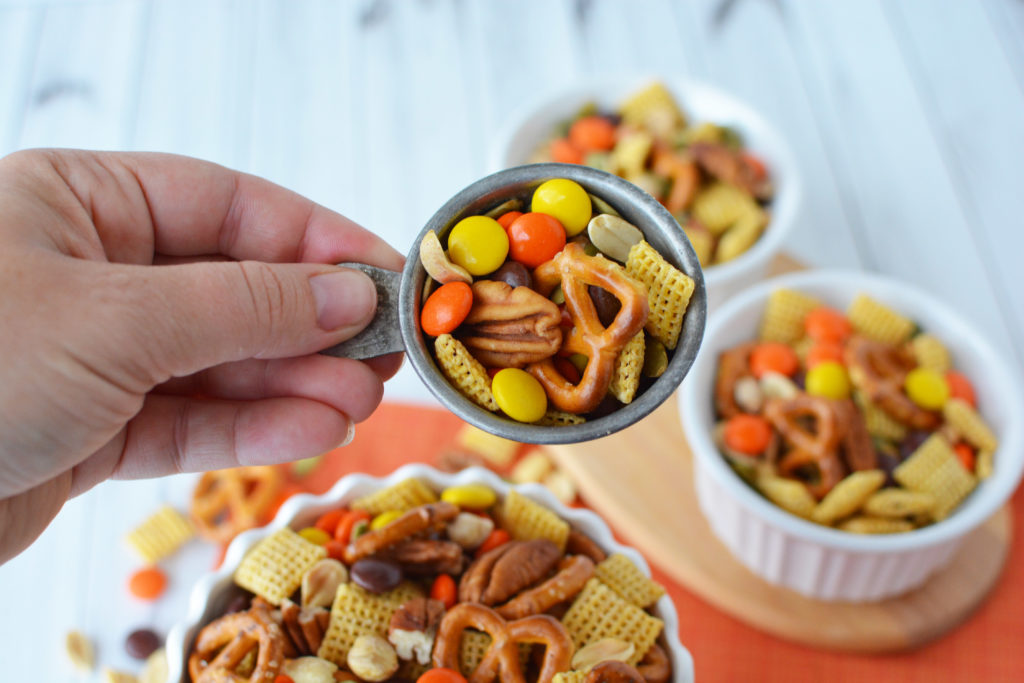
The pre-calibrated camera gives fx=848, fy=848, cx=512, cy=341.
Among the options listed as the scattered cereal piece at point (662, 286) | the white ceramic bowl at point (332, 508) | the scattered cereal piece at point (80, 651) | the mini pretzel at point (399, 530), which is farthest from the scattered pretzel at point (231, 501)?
the scattered cereal piece at point (662, 286)

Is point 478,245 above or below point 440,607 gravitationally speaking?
above

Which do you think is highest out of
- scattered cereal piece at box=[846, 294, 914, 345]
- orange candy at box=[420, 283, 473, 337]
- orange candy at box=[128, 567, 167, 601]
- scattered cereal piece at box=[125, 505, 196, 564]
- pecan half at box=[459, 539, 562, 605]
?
orange candy at box=[420, 283, 473, 337]

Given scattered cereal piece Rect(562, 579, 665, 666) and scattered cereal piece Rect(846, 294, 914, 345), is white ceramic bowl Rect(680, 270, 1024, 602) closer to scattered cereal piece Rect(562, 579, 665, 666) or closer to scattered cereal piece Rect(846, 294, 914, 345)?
scattered cereal piece Rect(846, 294, 914, 345)

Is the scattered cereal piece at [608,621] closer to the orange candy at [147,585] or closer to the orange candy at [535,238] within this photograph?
the orange candy at [535,238]

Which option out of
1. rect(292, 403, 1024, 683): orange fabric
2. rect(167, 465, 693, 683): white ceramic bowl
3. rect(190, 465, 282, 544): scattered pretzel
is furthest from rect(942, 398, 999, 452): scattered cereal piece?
rect(190, 465, 282, 544): scattered pretzel

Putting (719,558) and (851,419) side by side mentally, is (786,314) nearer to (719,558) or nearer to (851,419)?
(851,419)

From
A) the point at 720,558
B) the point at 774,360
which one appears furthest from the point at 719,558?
the point at 774,360
